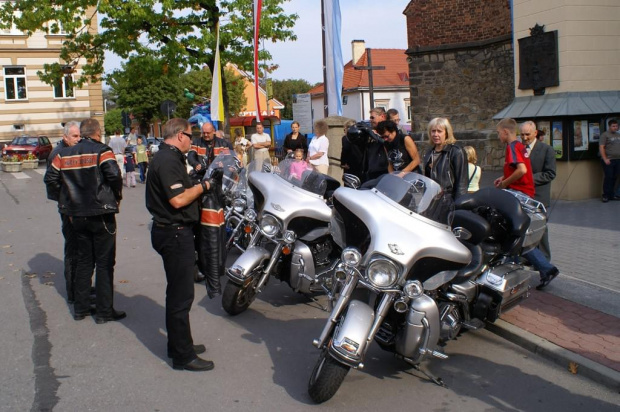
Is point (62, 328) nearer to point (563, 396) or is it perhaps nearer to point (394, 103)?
point (563, 396)

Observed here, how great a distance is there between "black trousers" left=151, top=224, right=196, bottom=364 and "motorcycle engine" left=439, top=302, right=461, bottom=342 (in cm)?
192

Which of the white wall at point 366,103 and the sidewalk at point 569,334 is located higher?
the white wall at point 366,103

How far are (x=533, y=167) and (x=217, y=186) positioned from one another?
411 cm

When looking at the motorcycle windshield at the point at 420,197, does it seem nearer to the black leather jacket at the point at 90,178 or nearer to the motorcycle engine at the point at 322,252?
the motorcycle engine at the point at 322,252

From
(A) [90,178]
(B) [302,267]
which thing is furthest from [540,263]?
(A) [90,178]

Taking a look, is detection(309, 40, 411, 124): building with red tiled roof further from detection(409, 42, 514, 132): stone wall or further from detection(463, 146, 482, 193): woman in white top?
detection(463, 146, 482, 193): woman in white top

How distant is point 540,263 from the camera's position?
700 centimetres

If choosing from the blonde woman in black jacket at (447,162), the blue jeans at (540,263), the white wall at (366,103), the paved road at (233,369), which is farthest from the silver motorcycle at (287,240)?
the white wall at (366,103)

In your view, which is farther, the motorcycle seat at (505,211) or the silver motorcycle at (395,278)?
the motorcycle seat at (505,211)

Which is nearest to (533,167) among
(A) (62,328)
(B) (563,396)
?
(B) (563,396)

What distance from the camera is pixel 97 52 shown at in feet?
79.4

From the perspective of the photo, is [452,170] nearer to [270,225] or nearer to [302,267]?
[302,267]

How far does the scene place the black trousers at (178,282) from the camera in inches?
200

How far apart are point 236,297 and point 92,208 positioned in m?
1.62
